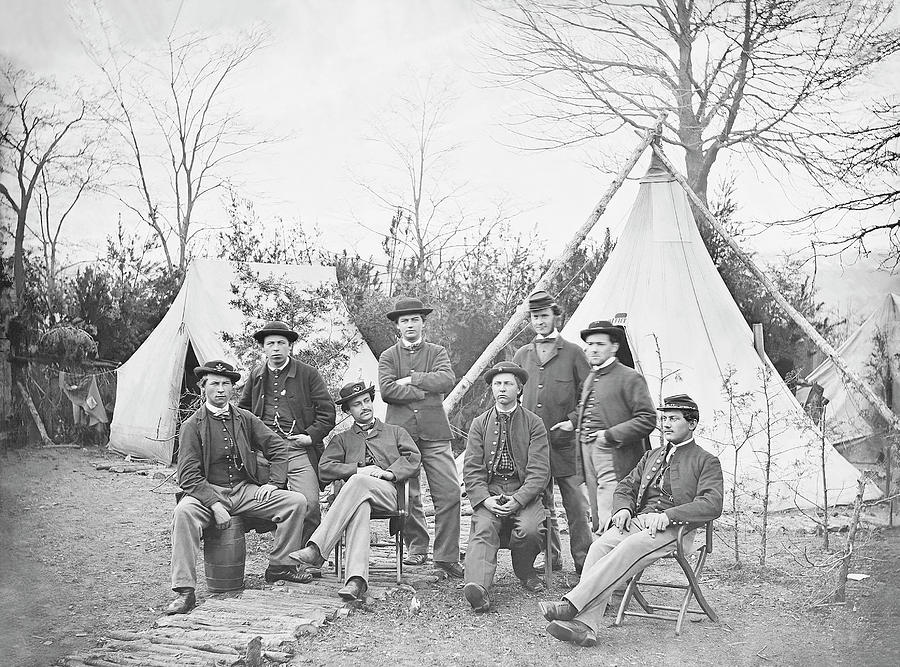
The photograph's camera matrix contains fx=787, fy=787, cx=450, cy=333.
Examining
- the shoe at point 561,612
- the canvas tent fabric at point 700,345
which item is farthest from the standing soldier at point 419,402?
the canvas tent fabric at point 700,345

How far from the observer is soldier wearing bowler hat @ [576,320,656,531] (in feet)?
14.0

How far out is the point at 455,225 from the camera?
37.1ft

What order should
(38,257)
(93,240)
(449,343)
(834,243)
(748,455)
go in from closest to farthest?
(834,243), (748,455), (38,257), (449,343), (93,240)

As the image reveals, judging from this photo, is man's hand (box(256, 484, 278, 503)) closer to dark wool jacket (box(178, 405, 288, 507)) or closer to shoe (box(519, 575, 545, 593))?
dark wool jacket (box(178, 405, 288, 507))

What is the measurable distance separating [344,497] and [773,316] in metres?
6.08

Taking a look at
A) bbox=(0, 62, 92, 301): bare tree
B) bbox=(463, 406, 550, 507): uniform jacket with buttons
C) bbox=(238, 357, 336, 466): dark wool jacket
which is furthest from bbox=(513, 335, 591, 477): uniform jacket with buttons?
bbox=(0, 62, 92, 301): bare tree

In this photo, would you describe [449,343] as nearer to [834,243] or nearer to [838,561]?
[834,243]

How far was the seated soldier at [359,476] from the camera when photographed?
3.98m

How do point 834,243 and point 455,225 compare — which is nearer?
point 834,243

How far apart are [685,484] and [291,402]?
92.1 inches

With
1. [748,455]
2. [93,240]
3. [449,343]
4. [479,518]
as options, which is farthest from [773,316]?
[93,240]

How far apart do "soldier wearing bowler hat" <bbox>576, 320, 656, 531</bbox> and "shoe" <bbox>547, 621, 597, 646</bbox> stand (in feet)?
2.78

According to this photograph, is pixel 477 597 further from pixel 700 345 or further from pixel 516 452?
pixel 700 345

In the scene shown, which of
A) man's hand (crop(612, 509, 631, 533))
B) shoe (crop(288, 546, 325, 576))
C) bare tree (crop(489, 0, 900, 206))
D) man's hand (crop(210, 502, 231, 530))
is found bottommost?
shoe (crop(288, 546, 325, 576))
